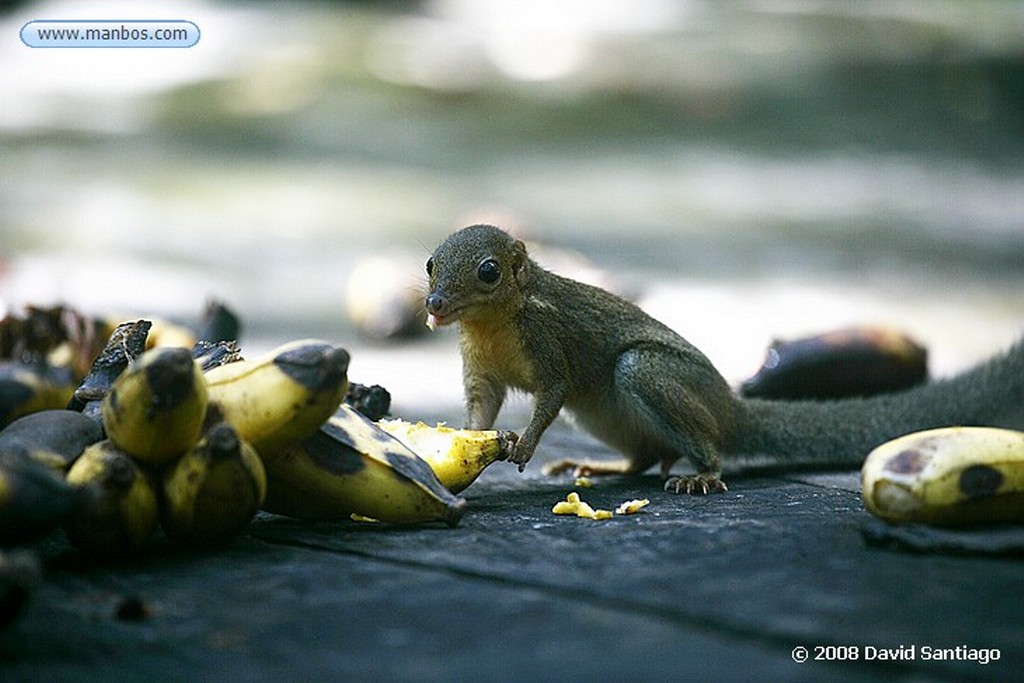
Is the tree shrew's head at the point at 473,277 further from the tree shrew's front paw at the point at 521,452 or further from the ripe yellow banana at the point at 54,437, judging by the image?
the ripe yellow banana at the point at 54,437

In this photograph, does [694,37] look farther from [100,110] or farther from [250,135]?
A: [100,110]

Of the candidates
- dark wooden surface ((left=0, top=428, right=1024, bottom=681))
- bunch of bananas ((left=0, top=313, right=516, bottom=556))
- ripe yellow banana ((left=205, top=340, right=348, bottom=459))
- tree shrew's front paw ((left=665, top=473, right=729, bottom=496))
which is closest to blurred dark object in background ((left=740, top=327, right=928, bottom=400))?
tree shrew's front paw ((left=665, top=473, right=729, bottom=496))

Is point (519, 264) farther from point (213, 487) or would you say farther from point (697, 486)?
point (213, 487)

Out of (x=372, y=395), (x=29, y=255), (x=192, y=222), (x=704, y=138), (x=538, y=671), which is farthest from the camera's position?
(x=704, y=138)

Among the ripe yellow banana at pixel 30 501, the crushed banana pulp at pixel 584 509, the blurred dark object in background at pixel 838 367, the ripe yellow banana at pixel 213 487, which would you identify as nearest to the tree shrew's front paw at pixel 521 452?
the crushed banana pulp at pixel 584 509

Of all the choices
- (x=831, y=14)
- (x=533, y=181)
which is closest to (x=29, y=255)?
(x=533, y=181)

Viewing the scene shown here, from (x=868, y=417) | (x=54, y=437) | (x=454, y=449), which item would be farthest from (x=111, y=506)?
(x=868, y=417)
